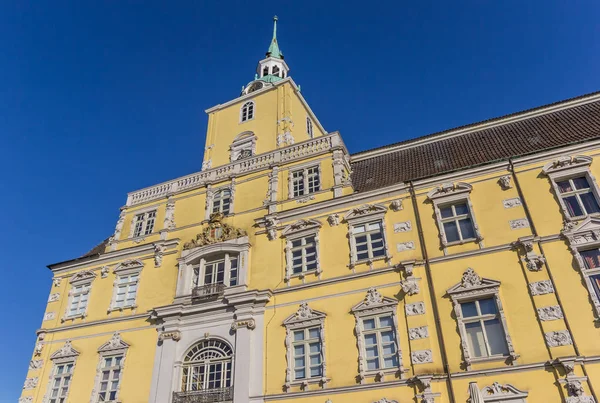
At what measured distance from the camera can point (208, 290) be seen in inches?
1025

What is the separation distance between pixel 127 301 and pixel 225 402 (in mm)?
9770

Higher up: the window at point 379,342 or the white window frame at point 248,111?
the white window frame at point 248,111

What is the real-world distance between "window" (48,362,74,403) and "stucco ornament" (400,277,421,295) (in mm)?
19356

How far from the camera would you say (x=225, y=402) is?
2212cm

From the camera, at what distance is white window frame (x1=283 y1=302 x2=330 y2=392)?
834 inches

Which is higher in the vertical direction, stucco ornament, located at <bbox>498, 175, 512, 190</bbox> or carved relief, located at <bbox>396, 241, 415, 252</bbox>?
stucco ornament, located at <bbox>498, 175, 512, 190</bbox>

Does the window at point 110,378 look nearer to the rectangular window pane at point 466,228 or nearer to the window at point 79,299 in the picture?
the window at point 79,299

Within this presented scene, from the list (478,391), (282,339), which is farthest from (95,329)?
(478,391)

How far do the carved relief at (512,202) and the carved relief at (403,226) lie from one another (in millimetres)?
4488

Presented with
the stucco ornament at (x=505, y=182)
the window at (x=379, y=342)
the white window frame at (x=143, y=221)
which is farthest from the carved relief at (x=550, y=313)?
the white window frame at (x=143, y=221)

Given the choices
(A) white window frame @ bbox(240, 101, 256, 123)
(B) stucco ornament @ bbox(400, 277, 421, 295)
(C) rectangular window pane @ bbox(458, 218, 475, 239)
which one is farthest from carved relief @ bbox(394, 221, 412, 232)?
(A) white window frame @ bbox(240, 101, 256, 123)

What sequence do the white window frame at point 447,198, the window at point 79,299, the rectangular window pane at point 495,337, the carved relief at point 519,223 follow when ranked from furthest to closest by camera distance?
the window at point 79,299 → the white window frame at point 447,198 → the carved relief at point 519,223 → the rectangular window pane at point 495,337

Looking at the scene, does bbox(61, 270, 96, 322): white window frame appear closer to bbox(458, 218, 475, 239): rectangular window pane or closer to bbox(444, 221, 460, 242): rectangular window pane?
bbox(444, 221, 460, 242): rectangular window pane

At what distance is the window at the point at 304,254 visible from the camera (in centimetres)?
2475
